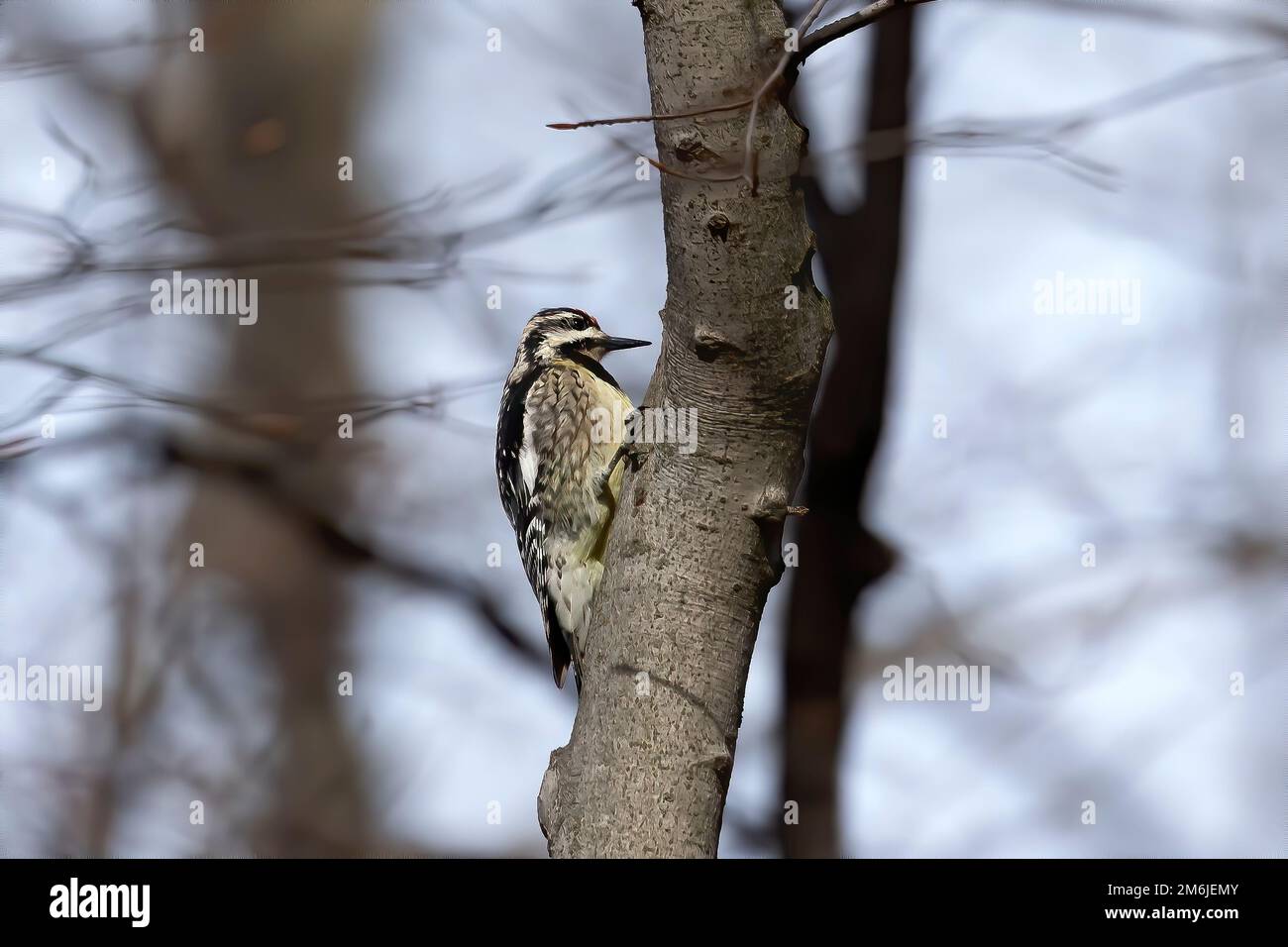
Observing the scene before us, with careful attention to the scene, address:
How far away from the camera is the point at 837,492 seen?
11.2 ft

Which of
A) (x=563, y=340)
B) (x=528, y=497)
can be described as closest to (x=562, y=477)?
(x=528, y=497)

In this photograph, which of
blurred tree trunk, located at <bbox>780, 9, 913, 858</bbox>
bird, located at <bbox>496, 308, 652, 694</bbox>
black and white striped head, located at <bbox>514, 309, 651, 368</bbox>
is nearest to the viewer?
blurred tree trunk, located at <bbox>780, 9, 913, 858</bbox>

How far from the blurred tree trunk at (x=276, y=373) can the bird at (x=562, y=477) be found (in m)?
1.65

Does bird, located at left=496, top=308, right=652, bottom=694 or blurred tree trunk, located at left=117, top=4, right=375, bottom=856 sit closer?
bird, located at left=496, top=308, right=652, bottom=694

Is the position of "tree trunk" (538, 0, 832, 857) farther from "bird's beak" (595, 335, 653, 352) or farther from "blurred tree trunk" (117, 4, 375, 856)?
"blurred tree trunk" (117, 4, 375, 856)

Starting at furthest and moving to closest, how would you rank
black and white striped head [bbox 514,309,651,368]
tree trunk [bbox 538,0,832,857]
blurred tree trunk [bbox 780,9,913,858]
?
black and white striped head [bbox 514,309,651,368] → blurred tree trunk [bbox 780,9,913,858] → tree trunk [bbox 538,0,832,857]

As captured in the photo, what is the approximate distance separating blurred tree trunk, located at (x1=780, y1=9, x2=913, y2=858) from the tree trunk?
3.01 ft

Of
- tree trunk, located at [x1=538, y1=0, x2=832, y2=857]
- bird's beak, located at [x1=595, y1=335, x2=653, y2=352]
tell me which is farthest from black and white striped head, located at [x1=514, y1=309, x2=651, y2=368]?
tree trunk, located at [x1=538, y1=0, x2=832, y2=857]

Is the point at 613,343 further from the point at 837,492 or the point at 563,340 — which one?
the point at 837,492

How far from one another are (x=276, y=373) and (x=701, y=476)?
417cm

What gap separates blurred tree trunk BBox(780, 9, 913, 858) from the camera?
3.35m

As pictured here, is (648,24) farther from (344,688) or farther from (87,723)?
(87,723)

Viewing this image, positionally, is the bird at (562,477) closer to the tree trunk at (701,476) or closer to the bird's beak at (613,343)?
the bird's beak at (613,343)
